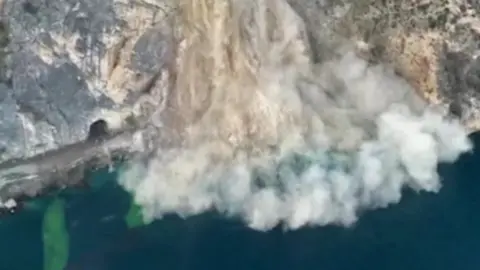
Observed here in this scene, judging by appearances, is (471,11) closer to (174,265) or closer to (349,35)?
(349,35)

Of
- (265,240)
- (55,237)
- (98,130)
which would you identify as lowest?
(55,237)

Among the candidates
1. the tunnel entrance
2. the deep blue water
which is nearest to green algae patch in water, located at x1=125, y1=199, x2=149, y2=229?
the deep blue water

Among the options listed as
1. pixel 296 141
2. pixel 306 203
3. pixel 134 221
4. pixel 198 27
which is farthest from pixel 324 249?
pixel 198 27

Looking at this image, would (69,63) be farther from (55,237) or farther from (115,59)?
(55,237)

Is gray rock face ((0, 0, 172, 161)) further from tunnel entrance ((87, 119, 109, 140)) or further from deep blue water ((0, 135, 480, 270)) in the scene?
deep blue water ((0, 135, 480, 270))

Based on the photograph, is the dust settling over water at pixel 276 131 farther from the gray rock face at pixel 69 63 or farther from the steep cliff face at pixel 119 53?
the gray rock face at pixel 69 63

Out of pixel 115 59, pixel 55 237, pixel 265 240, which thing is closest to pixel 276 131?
pixel 265 240
